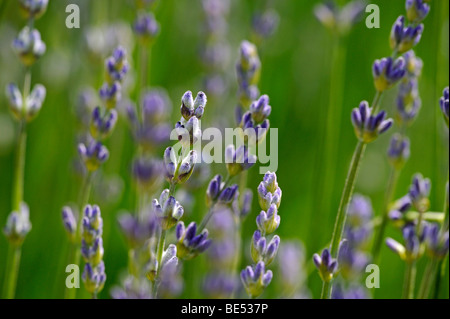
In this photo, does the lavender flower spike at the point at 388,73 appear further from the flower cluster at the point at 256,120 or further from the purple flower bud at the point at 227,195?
the purple flower bud at the point at 227,195

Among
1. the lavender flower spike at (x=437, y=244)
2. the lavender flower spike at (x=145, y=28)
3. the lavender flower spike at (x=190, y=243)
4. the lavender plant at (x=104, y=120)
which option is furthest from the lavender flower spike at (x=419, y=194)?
the lavender flower spike at (x=145, y=28)

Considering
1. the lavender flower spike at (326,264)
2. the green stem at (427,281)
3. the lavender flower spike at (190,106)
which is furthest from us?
the green stem at (427,281)

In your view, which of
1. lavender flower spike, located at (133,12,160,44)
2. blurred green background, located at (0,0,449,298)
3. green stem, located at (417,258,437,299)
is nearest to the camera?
green stem, located at (417,258,437,299)

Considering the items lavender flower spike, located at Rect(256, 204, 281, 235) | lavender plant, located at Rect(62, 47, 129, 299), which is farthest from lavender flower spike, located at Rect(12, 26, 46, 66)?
lavender flower spike, located at Rect(256, 204, 281, 235)

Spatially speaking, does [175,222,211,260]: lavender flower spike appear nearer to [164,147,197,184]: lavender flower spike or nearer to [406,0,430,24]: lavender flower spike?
[164,147,197,184]: lavender flower spike

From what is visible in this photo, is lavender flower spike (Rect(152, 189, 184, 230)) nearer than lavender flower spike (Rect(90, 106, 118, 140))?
Yes

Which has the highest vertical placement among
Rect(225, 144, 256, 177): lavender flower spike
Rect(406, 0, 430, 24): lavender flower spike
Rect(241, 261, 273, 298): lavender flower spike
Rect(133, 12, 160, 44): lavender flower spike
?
Rect(133, 12, 160, 44): lavender flower spike
